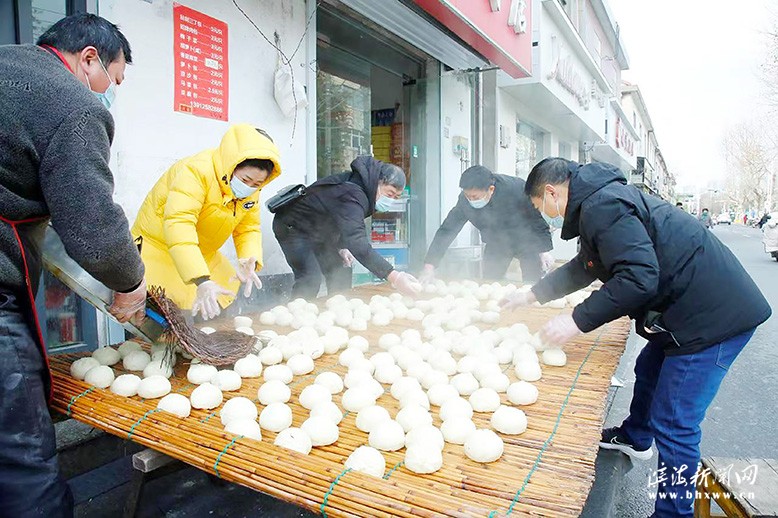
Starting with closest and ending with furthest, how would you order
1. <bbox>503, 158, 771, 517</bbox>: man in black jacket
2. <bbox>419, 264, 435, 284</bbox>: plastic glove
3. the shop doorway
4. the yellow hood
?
<bbox>503, 158, 771, 517</bbox>: man in black jacket, the yellow hood, <bbox>419, 264, 435, 284</bbox>: plastic glove, the shop doorway

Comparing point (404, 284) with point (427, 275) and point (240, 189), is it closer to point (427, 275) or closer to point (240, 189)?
point (427, 275)

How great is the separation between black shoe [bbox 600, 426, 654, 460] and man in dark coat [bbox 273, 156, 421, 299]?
1.55 m

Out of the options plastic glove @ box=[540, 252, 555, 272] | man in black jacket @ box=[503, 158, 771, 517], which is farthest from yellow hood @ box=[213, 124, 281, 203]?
plastic glove @ box=[540, 252, 555, 272]

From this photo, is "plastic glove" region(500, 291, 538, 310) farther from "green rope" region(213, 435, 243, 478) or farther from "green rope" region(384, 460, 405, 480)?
"green rope" region(213, 435, 243, 478)

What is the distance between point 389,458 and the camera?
153 centimetres

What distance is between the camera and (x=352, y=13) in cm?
550

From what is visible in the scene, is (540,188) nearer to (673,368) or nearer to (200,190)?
(673,368)

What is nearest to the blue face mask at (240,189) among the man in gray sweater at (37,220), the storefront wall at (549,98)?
the man in gray sweater at (37,220)

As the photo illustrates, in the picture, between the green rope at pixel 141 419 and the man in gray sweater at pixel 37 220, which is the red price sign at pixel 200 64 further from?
the green rope at pixel 141 419

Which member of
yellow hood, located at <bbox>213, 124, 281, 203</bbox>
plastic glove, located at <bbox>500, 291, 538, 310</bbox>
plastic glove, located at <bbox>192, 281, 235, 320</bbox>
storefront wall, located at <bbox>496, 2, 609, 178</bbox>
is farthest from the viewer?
storefront wall, located at <bbox>496, 2, 609, 178</bbox>

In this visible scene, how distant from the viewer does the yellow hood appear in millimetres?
2738

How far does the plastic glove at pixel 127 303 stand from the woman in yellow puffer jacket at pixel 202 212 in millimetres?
636

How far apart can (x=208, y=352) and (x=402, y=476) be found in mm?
1126

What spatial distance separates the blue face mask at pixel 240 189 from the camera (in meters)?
2.85
